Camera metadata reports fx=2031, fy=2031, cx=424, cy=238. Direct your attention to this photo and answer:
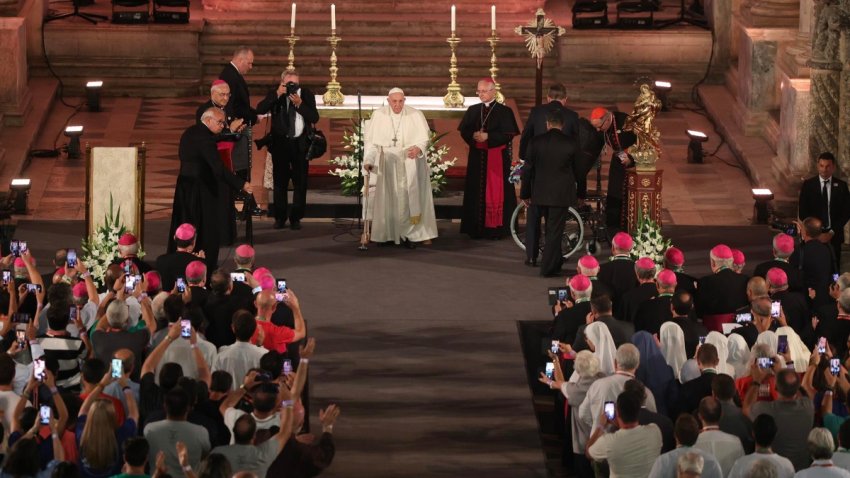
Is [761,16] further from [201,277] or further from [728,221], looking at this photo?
[201,277]

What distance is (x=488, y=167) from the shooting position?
821 inches

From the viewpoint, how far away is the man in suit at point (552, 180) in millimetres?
19094

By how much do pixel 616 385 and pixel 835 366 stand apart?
4.69 ft

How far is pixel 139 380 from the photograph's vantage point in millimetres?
13859

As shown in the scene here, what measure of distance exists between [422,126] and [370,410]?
16.8 feet

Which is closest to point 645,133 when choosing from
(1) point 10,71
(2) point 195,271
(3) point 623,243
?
(3) point 623,243

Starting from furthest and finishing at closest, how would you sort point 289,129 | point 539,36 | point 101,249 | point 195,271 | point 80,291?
1. point 539,36
2. point 289,129
3. point 101,249
4. point 195,271
5. point 80,291

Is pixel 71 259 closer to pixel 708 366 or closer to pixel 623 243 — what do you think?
pixel 623 243

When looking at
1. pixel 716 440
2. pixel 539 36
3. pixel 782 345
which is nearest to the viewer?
pixel 716 440

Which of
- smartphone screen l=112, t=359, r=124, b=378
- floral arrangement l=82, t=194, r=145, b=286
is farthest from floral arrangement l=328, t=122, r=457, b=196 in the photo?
smartphone screen l=112, t=359, r=124, b=378

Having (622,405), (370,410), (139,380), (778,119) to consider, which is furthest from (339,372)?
(778,119)

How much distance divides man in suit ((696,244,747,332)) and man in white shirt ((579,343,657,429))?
2.54m

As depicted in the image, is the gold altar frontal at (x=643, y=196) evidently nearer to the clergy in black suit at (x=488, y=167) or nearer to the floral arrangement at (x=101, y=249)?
the clergy in black suit at (x=488, y=167)

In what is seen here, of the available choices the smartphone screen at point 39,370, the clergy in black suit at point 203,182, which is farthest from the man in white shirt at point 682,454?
the clergy in black suit at point 203,182
